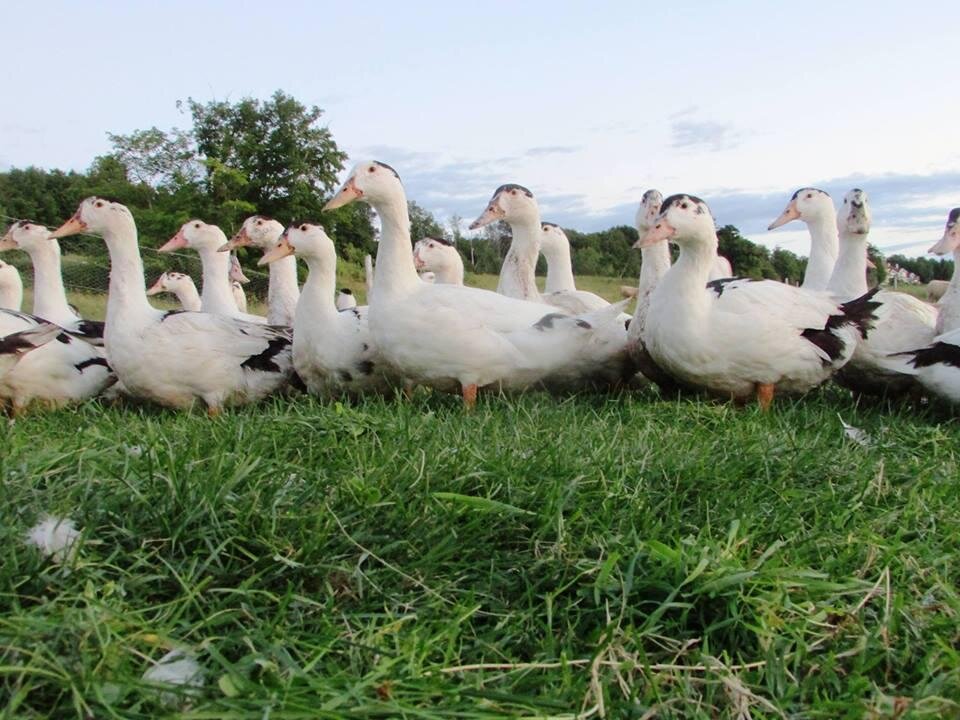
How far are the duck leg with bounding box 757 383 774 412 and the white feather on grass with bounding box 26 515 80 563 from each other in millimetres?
3691

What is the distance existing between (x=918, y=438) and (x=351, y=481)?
2639mm

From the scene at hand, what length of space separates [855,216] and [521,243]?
256 centimetres

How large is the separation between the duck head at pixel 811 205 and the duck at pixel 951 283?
1.58 metres

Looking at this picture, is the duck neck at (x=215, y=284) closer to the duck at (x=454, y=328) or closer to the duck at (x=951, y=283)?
the duck at (x=454, y=328)

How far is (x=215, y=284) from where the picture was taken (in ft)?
24.6

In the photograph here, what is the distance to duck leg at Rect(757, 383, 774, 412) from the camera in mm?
4742

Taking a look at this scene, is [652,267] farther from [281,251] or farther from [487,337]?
[281,251]

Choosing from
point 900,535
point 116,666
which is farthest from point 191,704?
point 900,535

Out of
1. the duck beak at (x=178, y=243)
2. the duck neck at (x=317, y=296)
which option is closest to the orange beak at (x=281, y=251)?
the duck neck at (x=317, y=296)

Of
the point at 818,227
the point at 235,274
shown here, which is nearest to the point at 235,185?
the point at 235,274

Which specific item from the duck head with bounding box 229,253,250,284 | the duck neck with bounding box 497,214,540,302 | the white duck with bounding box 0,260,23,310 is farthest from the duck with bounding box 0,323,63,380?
the duck head with bounding box 229,253,250,284

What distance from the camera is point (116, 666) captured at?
1.68 meters

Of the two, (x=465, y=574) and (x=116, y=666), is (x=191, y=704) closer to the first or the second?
(x=116, y=666)

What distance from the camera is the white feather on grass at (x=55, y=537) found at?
6.48ft
